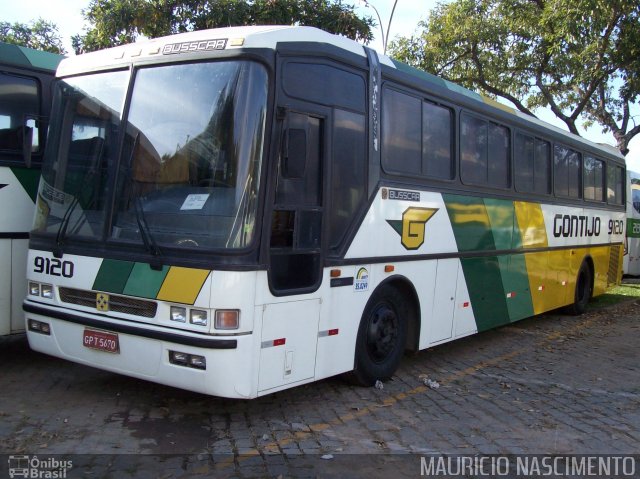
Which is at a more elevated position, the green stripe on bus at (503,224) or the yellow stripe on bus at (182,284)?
the green stripe on bus at (503,224)

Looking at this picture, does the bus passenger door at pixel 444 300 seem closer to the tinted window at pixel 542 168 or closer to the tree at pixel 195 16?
the tinted window at pixel 542 168

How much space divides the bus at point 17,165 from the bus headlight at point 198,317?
259 centimetres

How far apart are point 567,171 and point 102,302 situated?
8405 millimetres

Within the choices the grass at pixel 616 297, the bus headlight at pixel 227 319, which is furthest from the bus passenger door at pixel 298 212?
the grass at pixel 616 297

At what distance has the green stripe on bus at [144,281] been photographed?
459 centimetres

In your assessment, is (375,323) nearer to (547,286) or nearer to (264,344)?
(264,344)

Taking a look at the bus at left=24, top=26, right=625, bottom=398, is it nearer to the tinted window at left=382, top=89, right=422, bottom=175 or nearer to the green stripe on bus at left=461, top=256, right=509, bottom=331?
the tinted window at left=382, top=89, right=422, bottom=175

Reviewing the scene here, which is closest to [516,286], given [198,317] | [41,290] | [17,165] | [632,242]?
[198,317]

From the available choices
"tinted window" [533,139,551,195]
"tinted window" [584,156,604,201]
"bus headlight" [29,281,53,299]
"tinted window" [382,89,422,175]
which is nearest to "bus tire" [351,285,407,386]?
"tinted window" [382,89,422,175]

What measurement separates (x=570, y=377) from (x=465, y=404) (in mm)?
1933

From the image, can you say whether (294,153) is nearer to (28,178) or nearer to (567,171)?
(28,178)

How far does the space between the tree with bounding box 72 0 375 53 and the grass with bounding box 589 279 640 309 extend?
8304mm

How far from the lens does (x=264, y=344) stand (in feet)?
15.0

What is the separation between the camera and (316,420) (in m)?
5.14
